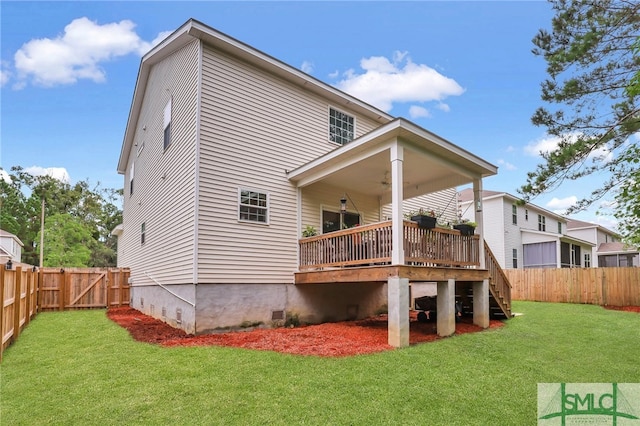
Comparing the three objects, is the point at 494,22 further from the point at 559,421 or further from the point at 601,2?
the point at 559,421

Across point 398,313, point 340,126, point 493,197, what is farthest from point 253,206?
point 493,197

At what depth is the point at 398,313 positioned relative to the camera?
7160 millimetres

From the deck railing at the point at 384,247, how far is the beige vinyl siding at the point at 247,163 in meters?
1.09

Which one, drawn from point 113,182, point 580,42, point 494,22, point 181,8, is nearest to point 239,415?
point 580,42

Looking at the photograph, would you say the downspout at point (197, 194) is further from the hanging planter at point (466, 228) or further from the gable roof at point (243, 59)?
the hanging planter at point (466, 228)

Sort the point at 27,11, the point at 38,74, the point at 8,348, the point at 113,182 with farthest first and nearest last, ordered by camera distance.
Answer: the point at 113,182 < the point at 38,74 < the point at 27,11 < the point at 8,348

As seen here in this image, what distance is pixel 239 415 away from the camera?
13.3 feet

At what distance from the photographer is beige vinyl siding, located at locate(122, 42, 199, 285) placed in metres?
9.33

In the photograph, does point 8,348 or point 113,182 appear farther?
point 113,182

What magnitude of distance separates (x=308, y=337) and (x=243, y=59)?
7215mm

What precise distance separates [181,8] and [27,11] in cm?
374

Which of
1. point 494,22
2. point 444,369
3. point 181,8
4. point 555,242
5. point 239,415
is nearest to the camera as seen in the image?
point 239,415

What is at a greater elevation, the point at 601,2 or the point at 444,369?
the point at 601,2

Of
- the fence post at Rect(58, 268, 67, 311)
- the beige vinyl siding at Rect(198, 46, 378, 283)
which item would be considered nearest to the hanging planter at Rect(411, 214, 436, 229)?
the beige vinyl siding at Rect(198, 46, 378, 283)
